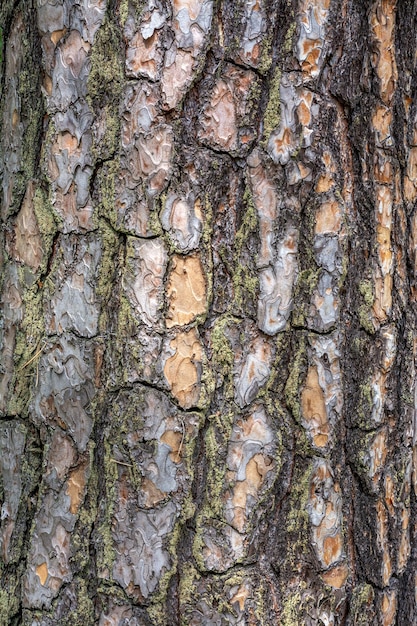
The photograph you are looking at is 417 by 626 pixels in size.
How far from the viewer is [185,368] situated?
3.79 ft

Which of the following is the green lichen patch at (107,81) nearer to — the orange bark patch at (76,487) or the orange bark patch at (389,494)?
the orange bark patch at (76,487)

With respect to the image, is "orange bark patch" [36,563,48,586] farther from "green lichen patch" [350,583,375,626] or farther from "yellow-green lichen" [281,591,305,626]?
"green lichen patch" [350,583,375,626]

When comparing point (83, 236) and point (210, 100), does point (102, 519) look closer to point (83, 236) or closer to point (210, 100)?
point (83, 236)

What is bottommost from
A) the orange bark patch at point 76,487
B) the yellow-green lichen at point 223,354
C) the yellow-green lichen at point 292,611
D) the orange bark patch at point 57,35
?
the yellow-green lichen at point 292,611

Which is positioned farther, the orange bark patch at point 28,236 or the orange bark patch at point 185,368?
the orange bark patch at point 28,236

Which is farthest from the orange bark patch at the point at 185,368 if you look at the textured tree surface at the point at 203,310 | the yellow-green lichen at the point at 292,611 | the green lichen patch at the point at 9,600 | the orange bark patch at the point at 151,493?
the green lichen patch at the point at 9,600

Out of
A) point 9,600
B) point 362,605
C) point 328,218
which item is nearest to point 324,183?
point 328,218

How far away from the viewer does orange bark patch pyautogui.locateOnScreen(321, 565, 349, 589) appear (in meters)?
1.23

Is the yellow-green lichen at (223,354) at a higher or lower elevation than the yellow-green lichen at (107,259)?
lower

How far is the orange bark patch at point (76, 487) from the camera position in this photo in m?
1.20

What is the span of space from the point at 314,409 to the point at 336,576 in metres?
0.30

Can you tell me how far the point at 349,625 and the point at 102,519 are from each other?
48cm

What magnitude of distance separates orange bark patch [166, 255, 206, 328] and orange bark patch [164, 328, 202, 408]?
28 mm

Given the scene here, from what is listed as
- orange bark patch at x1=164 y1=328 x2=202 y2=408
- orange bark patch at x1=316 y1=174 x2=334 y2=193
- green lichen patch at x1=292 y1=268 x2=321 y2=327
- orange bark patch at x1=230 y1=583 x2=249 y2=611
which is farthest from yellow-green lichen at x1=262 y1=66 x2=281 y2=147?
orange bark patch at x1=230 y1=583 x2=249 y2=611
